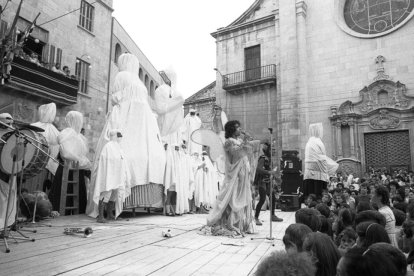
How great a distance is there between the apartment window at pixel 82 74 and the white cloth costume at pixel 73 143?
9037 mm

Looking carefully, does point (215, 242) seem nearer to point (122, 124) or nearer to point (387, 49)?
→ point (122, 124)

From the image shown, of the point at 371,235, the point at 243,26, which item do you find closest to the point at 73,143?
the point at 371,235

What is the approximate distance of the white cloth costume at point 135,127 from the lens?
7.27m

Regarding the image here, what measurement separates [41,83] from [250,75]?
42.4ft

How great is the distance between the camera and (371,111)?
16.8 metres

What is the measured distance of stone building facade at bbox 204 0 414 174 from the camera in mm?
16578

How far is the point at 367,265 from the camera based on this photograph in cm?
159

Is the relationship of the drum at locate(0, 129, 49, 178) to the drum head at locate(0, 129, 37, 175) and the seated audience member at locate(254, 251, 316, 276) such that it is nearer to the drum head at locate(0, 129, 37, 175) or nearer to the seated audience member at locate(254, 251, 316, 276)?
the drum head at locate(0, 129, 37, 175)

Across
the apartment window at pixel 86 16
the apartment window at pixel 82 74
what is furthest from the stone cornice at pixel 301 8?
the apartment window at pixel 82 74

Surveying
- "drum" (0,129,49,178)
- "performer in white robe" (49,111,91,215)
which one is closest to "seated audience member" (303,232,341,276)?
"drum" (0,129,49,178)

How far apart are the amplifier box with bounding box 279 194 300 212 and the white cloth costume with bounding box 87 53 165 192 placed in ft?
15.8

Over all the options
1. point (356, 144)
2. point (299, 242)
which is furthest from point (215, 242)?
point (356, 144)

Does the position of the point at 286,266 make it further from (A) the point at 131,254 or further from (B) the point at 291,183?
(B) the point at 291,183

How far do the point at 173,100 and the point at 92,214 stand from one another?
129 inches
